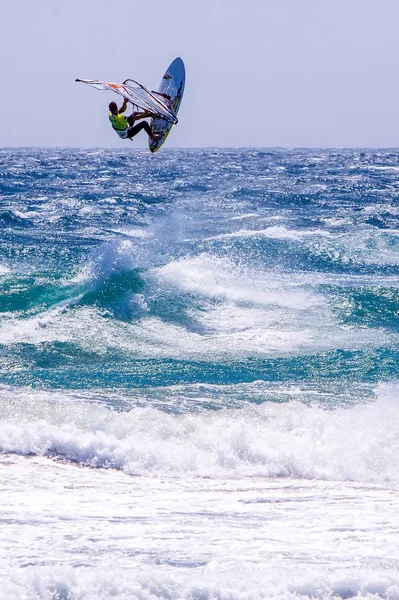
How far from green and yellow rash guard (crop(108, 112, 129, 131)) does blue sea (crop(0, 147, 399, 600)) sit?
4.37m

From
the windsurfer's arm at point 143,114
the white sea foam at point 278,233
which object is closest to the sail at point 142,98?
the windsurfer's arm at point 143,114

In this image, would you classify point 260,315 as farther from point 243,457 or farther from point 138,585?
point 138,585

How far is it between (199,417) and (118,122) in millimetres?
5176

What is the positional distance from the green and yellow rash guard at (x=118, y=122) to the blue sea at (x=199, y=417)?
437 centimetres

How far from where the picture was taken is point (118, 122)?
13125 millimetres

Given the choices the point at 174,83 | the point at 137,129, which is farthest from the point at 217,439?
the point at 174,83

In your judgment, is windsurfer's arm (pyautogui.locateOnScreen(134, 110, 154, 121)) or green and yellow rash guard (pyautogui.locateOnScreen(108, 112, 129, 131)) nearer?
green and yellow rash guard (pyautogui.locateOnScreen(108, 112, 129, 131))

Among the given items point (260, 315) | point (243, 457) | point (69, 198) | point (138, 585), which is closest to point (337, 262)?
point (260, 315)

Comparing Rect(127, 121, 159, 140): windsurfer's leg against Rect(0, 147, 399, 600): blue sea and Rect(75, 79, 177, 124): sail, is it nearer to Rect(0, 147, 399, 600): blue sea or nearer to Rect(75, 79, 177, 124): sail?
Rect(75, 79, 177, 124): sail

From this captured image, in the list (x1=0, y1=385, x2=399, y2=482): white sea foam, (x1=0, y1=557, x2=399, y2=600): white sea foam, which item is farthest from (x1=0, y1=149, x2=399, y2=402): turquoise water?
(x1=0, y1=557, x2=399, y2=600): white sea foam

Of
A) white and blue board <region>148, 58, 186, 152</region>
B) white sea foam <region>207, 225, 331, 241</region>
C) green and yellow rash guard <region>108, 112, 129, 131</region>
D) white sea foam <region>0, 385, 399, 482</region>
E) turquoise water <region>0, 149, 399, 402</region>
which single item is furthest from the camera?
white sea foam <region>207, 225, 331, 241</region>

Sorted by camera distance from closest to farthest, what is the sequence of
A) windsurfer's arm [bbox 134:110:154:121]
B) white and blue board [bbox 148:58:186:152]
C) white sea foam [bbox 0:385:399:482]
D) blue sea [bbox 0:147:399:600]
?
blue sea [bbox 0:147:399:600] → white sea foam [bbox 0:385:399:482] → windsurfer's arm [bbox 134:110:154:121] → white and blue board [bbox 148:58:186:152]

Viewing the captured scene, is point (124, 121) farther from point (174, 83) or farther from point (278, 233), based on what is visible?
point (278, 233)

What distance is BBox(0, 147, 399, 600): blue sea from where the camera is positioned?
7.38 m
